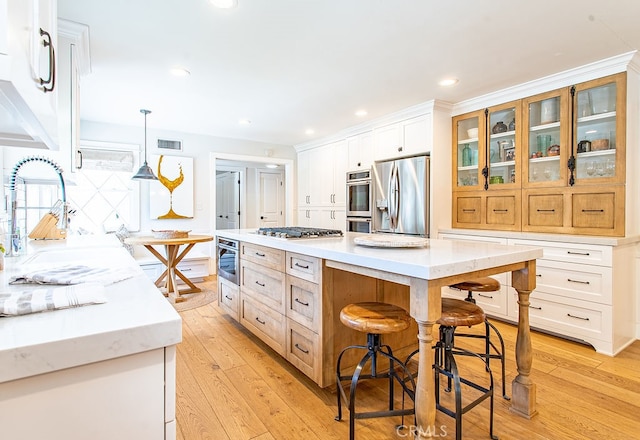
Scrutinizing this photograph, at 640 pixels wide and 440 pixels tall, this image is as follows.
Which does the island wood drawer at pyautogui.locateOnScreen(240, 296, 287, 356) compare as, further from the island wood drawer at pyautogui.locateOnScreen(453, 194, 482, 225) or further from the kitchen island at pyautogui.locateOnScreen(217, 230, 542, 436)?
the island wood drawer at pyautogui.locateOnScreen(453, 194, 482, 225)

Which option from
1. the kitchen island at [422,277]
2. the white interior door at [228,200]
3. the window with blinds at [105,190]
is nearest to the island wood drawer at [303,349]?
the kitchen island at [422,277]

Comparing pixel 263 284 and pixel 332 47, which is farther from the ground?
pixel 332 47

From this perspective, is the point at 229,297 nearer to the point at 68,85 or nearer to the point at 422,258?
the point at 68,85

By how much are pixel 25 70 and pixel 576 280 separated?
349cm

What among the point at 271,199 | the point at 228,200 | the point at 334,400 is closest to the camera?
the point at 334,400

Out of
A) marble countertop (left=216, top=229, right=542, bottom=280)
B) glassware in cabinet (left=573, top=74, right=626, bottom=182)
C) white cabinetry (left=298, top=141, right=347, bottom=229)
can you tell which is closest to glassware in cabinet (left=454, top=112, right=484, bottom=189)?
glassware in cabinet (left=573, top=74, right=626, bottom=182)

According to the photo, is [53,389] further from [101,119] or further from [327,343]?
[101,119]

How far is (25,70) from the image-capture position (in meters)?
0.61

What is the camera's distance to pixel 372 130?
4645 millimetres

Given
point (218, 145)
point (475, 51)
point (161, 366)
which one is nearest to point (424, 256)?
point (161, 366)

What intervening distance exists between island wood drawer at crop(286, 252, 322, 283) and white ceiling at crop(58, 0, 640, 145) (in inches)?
61.6

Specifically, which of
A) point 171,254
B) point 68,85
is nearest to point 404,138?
point 171,254

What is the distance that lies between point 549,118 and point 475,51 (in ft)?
3.87

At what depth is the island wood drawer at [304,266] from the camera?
6.33 ft
